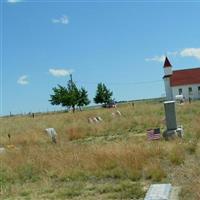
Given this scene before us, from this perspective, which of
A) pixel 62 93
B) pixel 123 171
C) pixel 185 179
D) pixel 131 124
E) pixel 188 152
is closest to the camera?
pixel 185 179

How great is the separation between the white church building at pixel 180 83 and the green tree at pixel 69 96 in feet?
55.0

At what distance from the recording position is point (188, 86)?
76.9 metres

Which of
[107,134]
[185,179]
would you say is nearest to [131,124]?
[107,134]

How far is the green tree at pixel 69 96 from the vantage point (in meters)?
64.2

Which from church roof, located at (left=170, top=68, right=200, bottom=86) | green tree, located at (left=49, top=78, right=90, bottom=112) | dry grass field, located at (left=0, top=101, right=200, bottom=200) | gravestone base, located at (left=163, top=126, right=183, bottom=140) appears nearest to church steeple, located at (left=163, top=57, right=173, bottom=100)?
church roof, located at (left=170, top=68, right=200, bottom=86)

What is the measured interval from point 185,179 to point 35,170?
11.9 ft

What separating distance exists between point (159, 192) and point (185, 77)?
7256 centimetres

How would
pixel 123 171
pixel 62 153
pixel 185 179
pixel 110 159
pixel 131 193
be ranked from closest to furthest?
pixel 131 193
pixel 185 179
pixel 123 171
pixel 110 159
pixel 62 153

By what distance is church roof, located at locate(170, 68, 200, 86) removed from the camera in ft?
252

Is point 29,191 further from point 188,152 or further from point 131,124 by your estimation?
point 131,124

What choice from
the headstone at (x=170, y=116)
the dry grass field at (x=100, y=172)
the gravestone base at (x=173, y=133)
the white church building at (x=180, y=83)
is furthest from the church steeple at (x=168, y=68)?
the dry grass field at (x=100, y=172)

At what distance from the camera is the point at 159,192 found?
6660 mm

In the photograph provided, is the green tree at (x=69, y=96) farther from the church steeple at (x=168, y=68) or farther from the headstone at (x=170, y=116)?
the headstone at (x=170, y=116)

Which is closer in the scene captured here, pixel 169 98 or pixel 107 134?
pixel 107 134
